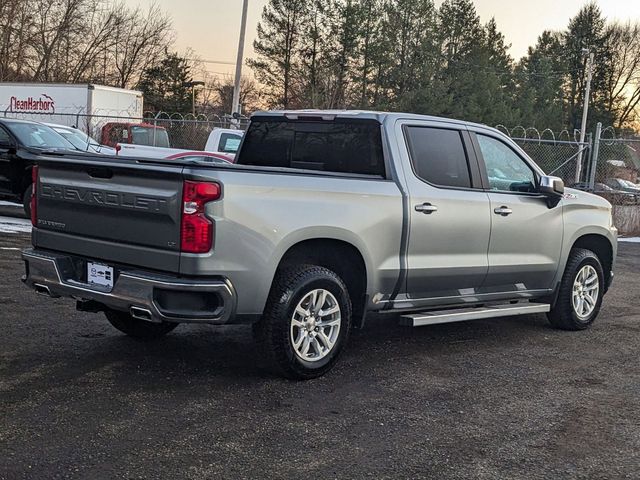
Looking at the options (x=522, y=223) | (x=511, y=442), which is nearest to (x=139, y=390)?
(x=511, y=442)

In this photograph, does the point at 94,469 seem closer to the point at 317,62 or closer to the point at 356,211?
the point at 356,211

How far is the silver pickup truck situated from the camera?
4691 millimetres

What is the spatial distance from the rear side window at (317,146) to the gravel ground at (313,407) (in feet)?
4.98

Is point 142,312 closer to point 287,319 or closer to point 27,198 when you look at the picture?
point 287,319

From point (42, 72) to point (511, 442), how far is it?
1800 inches

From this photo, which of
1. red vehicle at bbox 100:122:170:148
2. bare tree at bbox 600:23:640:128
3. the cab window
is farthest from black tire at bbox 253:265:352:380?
bare tree at bbox 600:23:640:128

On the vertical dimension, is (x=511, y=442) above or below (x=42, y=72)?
below

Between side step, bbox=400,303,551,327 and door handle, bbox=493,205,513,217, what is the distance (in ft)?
2.67

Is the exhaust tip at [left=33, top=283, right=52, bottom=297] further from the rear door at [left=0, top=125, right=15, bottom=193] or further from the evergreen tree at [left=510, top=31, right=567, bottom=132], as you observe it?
the evergreen tree at [left=510, top=31, right=567, bottom=132]

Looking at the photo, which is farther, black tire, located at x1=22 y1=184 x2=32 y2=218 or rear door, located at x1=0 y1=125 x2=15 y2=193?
rear door, located at x1=0 y1=125 x2=15 y2=193

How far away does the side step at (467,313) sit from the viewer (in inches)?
231

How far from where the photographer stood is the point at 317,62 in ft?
155

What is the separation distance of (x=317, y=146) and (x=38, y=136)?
8.27 meters

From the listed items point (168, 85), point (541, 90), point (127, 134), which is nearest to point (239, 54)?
point (127, 134)
